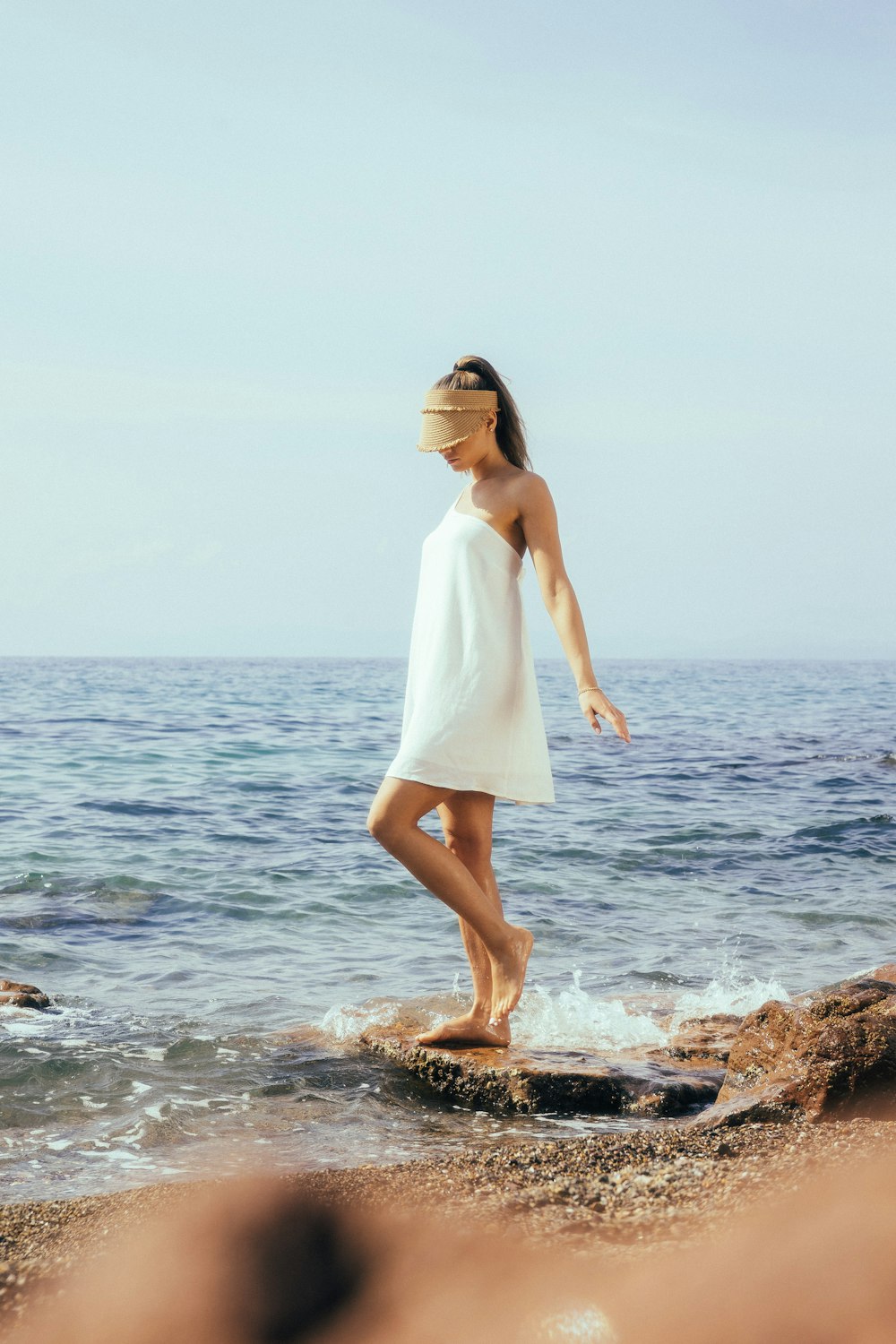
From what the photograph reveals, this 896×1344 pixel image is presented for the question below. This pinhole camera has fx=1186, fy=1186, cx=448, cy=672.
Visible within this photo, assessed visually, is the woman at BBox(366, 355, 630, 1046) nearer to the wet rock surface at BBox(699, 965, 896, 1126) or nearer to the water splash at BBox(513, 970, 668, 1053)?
the water splash at BBox(513, 970, 668, 1053)

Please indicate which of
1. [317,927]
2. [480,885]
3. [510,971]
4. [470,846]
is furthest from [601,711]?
[317,927]

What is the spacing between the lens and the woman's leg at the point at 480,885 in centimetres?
402

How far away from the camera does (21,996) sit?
5086 millimetres

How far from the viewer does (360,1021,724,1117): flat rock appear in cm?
389

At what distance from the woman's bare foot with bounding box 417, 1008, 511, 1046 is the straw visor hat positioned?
6.64ft

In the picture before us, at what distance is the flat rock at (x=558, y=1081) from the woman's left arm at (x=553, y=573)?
1176mm

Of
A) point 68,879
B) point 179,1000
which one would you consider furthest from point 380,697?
point 179,1000

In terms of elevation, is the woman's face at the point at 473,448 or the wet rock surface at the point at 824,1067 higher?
the woman's face at the point at 473,448

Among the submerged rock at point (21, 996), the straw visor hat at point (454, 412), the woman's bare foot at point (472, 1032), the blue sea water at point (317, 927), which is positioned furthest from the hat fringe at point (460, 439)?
the submerged rock at point (21, 996)

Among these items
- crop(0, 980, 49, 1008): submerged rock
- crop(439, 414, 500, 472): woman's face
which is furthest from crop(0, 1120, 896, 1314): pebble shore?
crop(0, 980, 49, 1008): submerged rock

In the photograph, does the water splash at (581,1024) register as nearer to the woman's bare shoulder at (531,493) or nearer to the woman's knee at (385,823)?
the woman's knee at (385,823)

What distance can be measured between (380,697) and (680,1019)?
84.8 feet

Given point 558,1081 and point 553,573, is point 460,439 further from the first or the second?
point 558,1081

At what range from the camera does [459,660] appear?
3896mm
